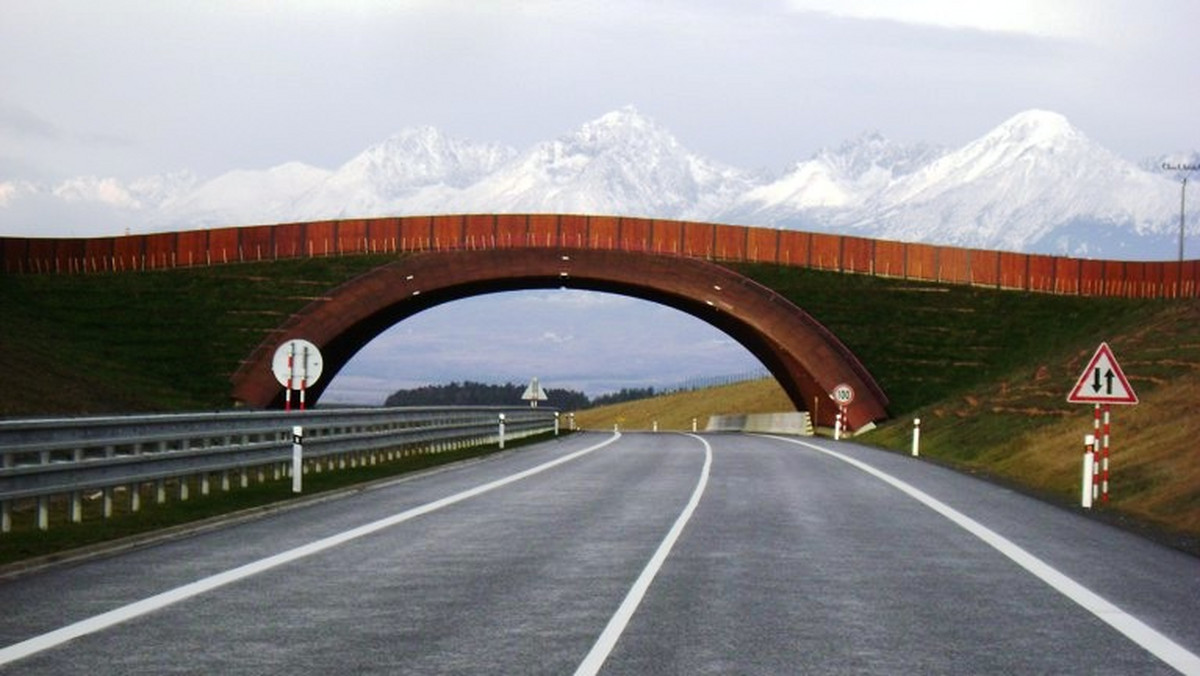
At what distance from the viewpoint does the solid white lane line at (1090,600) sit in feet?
32.5

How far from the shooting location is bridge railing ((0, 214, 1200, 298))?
3000 inches

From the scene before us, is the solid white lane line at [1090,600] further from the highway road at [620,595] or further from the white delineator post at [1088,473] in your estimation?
the white delineator post at [1088,473]

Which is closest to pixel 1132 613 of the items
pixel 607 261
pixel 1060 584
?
pixel 1060 584

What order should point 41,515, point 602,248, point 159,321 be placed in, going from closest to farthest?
1. point 41,515
2. point 159,321
3. point 602,248

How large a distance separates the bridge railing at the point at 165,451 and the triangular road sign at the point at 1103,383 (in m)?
12.0

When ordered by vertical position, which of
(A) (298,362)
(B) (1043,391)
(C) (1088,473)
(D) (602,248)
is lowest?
(C) (1088,473)

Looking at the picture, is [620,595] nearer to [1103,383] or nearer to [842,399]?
[1103,383]

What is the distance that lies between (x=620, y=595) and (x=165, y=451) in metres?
9.91

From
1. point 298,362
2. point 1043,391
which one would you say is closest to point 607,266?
point 1043,391

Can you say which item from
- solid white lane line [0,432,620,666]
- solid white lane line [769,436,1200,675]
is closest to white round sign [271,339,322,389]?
solid white lane line [0,432,620,666]

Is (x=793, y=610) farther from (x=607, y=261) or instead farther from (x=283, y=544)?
(x=607, y=261)

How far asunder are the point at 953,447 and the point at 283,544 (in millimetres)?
30183

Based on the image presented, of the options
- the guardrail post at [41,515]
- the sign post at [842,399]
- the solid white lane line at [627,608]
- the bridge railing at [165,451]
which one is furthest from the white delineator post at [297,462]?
the sign post at [842,399]

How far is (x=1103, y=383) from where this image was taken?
24.5 m
